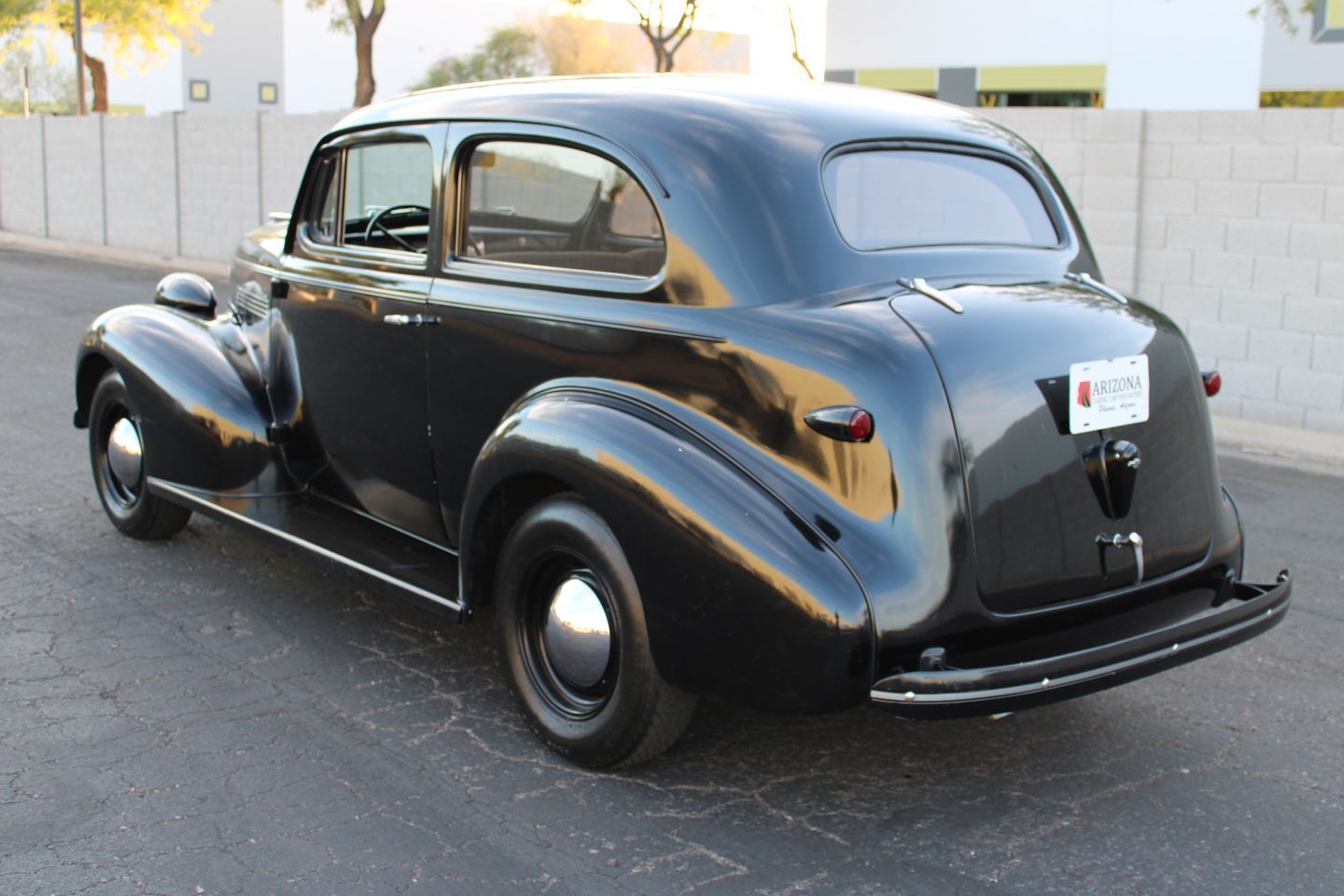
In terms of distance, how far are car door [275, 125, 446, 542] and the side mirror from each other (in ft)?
2.43

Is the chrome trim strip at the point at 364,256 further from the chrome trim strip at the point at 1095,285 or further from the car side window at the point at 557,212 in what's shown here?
the chrome trim strip at the point at 1095,285

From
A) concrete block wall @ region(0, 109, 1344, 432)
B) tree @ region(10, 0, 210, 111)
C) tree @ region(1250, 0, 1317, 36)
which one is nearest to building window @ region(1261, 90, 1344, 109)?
tree @ region(1250, 0, 1317, 36)

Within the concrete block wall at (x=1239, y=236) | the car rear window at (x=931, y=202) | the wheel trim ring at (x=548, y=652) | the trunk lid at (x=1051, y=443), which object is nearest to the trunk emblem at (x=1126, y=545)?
the trunk lid at (x=1051, y=443)

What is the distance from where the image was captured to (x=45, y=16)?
4225 centimetres

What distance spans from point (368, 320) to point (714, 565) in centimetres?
184

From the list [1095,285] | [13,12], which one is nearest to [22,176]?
[13,12]

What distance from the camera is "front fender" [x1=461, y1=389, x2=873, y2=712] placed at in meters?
3.15

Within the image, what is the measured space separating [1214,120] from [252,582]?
6926 mm

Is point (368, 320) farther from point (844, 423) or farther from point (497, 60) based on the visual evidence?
point (497, 60)

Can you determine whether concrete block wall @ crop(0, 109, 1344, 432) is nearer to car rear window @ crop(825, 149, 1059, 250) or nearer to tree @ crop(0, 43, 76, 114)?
car rear window @ crop(825, 149, 1059, 250)

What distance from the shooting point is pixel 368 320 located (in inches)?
180

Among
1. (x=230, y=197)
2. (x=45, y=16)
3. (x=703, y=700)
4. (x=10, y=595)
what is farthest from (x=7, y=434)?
(x=45, y=16)

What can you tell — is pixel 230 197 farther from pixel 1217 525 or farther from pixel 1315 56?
pixel 1315 56

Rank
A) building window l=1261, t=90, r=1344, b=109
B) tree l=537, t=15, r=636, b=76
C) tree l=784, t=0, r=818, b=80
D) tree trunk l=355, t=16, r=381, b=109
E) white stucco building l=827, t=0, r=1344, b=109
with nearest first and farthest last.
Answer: tree trunk l=355, t=16, r=381, b=109 < white stucco building l=827, t=0, r=1344, b=109 < building window l=1261, t=90, r=1344, b=109 < tree l=784, t=0, r=818, b=80 < tree l=537, t=15, r=636, b=76
